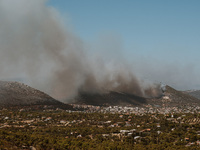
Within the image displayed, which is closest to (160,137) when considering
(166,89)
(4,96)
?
(4,96)

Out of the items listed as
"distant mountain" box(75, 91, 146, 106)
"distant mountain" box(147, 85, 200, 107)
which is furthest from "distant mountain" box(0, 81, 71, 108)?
"distant mountain" box(147, 85, 200, 107)

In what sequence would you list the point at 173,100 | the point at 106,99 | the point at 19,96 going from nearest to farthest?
the point at 19,96 < the point at 106,99 < the point at 173,100

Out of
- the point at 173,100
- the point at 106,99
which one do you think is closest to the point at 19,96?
the point at 106,99

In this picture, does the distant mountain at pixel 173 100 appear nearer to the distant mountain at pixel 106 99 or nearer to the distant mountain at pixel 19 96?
the distant mountain at pixel 106 99

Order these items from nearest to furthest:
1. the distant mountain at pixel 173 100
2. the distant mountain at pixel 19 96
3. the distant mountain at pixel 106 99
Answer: the distant mountain at pixel 19 96 < the distant mountain at pixel 106 99 < the distant mountain at pixel 173 100

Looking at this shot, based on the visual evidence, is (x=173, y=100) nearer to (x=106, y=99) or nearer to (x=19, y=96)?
(x=106, y=99)

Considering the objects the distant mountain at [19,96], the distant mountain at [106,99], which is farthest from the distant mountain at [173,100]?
the distant mountain at [19,96]

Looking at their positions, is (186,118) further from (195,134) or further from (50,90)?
(50,90)

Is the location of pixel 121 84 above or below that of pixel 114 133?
above
